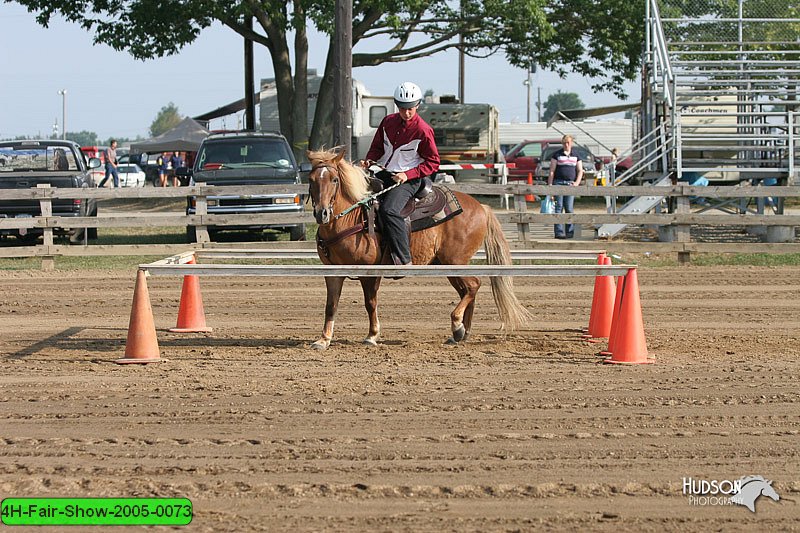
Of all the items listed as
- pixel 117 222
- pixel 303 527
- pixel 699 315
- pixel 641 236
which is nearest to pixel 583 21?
pixel 641 236

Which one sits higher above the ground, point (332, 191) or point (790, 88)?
point (790, 88)

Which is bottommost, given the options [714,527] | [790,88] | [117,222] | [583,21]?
[714,527]

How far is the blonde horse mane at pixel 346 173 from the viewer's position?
30.3 ft

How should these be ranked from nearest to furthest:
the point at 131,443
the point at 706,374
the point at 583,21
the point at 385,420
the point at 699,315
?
the point at 131,443, the point at 385,420, the point at 706,374, the point at 699,315, the point at 583,21

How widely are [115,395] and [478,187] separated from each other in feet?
36.1

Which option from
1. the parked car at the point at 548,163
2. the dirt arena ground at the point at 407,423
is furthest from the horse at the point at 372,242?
the parked car at the point at 548,163

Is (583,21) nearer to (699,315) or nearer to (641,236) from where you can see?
(641,236)

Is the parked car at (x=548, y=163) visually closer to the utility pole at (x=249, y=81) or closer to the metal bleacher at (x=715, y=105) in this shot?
the metal bleacher at (x=715, y=105)

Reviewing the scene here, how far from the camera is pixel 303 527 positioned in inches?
195

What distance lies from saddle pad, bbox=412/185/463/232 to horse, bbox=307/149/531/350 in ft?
0.26

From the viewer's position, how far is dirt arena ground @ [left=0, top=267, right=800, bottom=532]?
5.27 meters

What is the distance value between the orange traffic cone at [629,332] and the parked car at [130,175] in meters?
46.1

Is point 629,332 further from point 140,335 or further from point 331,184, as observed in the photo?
point 140,335

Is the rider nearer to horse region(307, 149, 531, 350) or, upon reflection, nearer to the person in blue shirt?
horse region(307, 149, 531, 350)
